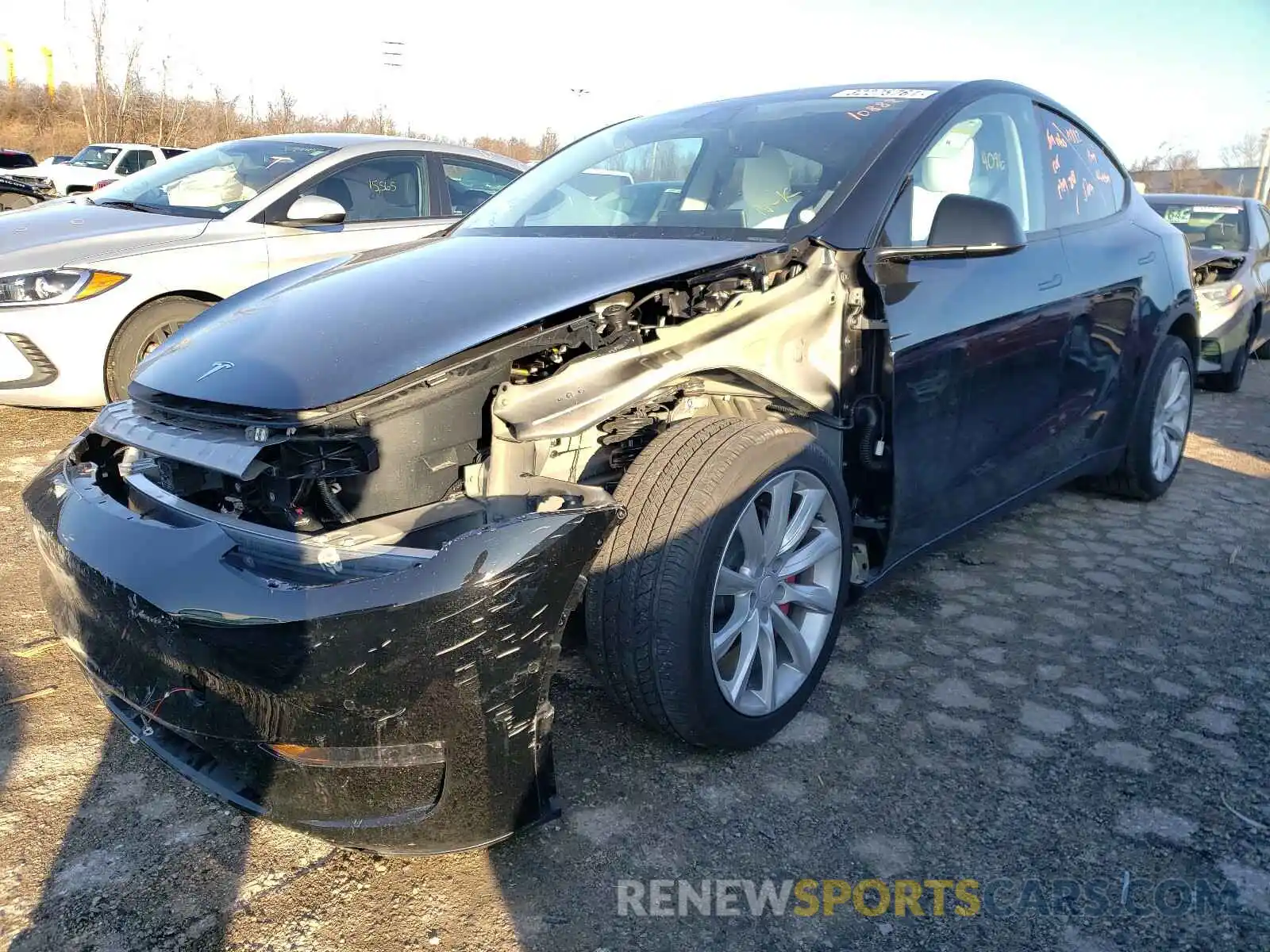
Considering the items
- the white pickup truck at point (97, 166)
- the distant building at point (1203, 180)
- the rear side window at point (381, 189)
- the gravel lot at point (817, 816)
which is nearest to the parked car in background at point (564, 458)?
the gravel lot at point (817, 816)

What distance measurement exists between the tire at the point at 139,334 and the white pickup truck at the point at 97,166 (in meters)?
14.5

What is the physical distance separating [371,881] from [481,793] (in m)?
0.37

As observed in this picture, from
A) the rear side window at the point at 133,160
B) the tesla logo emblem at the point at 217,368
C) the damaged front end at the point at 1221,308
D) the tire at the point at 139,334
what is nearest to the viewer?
the tesla logo emblem at the point at 217,368

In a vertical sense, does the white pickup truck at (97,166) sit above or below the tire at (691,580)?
above

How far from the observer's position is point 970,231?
102 inches

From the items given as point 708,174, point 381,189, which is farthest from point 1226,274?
point 381,189

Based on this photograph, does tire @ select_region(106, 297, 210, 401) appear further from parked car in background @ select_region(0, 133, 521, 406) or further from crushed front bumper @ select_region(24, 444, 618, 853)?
crushed front bumper @ select_region(24, 444, 618, 853)

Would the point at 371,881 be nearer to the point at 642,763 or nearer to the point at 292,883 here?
the point at 292,883

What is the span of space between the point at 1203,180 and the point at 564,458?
47.6m

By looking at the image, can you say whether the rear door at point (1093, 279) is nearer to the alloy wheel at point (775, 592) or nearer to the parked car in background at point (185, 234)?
the alloy wheel at point (775, 592)

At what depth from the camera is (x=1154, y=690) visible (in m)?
2.62

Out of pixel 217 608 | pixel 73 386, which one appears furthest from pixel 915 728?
pixel 73 386

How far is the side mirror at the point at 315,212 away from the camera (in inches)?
184

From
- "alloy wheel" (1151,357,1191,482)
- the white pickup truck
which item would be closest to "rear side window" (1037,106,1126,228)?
"alloy wheel" (1151,357,1191,482)
